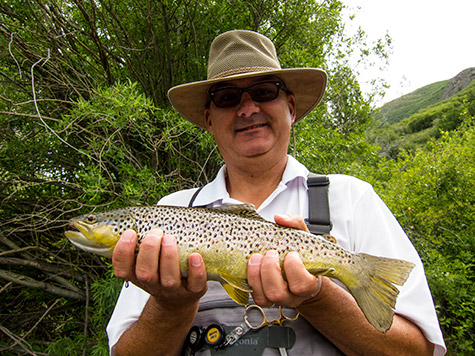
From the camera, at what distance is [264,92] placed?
7.84ft

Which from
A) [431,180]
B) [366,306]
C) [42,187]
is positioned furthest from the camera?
[431,180]

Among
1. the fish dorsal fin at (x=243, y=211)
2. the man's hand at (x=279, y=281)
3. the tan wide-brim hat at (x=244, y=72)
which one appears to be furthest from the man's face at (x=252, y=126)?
the man's hand at (x=279, y=281)

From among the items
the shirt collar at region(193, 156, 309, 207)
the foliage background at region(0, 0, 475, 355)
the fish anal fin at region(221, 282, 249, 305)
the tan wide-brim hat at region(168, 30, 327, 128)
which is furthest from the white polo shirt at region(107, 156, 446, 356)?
the foliage background at region(0, 0, 475, 355)

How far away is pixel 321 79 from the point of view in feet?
8.75

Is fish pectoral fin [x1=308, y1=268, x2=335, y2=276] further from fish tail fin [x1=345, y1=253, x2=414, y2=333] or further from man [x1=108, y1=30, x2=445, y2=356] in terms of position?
fish tail fin [x1=345, y1=253, x2=414, y2=333]

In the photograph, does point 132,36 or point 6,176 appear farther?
point 132,36

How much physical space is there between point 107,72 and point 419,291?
4.96 meters

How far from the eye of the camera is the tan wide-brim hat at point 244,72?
2.38 meters

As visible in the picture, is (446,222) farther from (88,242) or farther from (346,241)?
(88,242)

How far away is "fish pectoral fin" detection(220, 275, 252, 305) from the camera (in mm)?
1682

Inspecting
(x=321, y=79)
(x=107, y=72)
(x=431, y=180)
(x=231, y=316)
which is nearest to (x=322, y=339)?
(x=231, y=316)

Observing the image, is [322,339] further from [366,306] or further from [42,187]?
[42,187]

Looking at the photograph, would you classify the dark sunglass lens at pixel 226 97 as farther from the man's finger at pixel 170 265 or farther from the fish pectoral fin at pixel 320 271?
the fish pectoral fin at pixel 320 271

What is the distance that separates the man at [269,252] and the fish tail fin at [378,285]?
128 mm
